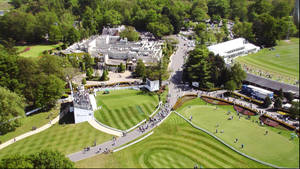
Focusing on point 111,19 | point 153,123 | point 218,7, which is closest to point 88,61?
point 153,123

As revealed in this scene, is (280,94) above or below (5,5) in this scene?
below

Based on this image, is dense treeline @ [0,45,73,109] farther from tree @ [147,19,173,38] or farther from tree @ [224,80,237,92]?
tree @ [147,19,173,38]

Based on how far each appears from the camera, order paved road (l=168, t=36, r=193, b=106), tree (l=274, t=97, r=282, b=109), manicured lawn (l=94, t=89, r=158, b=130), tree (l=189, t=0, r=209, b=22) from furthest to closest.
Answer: tree (l=189, t=0, r=209, b=22)
paved road (l=168, t=36, r=193, b=106)
tree (l=274, t=97, r=282, b=109)
manicured lawn (l=94, t=89, r=158, b=130)

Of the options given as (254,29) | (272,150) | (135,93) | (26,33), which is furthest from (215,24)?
(272,150)

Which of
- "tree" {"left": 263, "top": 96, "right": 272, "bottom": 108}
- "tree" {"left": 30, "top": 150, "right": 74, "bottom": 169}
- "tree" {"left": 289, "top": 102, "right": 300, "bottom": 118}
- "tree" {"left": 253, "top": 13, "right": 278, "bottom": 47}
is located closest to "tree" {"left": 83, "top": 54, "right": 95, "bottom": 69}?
"tree" {"left": 30, "top": 150, "right": 74, "bottom": 169}

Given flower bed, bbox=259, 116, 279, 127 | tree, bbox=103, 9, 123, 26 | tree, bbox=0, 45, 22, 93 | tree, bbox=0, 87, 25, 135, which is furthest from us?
tree, bbox=103, 9, 123, 26

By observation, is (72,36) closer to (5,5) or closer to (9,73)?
(9,73)
